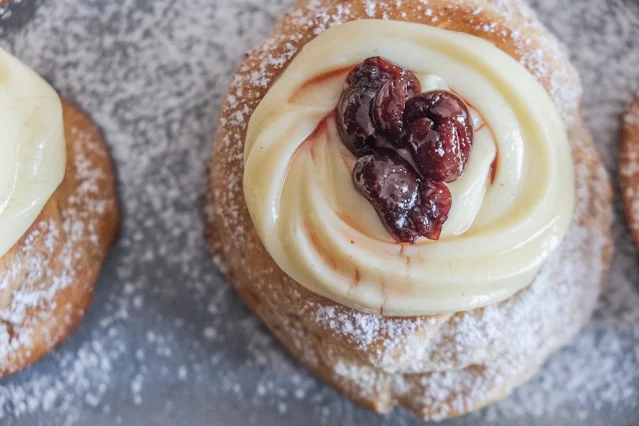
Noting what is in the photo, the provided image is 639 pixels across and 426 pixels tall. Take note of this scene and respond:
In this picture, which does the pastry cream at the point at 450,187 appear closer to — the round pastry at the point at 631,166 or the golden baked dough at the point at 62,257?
the round pastry at the point at 631,166

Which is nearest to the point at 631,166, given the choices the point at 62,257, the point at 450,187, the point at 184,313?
the point at 450,187

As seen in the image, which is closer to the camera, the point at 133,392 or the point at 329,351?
the point at 329,351

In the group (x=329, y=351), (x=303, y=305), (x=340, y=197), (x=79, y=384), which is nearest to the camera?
(x=340, y=197)

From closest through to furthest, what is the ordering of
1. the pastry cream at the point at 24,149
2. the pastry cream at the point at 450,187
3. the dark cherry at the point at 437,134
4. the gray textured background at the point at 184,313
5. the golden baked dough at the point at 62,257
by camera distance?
the dark cherry at the point at 437,134, the pastry cream at the point at 450,187, the pastry cream at the point at 24,149, the golden baked dough at the point at 62,257, the gray textured background at the point at 184,313

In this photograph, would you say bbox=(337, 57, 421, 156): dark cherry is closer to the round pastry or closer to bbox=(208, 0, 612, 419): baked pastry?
bbox=(208, 0, 612, 419): baked pastry

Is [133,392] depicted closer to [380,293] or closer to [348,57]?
[380,293]

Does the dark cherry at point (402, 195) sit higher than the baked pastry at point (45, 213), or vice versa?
the dark cherry at point (402, 195)

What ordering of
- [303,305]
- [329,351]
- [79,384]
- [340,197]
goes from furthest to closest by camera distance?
[79,384] → [329,351] → [303,305] → [340,197]

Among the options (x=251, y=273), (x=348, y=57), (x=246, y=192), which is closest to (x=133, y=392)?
(x=251, y=273)

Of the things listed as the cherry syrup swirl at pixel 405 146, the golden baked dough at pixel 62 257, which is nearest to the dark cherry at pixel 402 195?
the cherry syrup swirl at pixel 405 146
